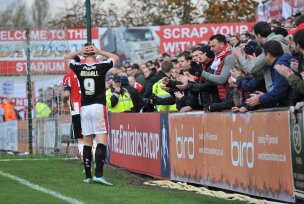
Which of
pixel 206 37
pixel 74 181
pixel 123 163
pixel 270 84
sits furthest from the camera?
pixel 206 37

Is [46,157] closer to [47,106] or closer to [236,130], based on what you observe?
[47,106]

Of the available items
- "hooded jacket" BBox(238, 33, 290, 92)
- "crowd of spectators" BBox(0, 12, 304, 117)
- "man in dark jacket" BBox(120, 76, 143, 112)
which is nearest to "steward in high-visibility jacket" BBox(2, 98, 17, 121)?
"man in dark jacket" BBox(120, 76, 143, 112)

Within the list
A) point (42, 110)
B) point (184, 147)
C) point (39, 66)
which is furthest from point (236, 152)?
point (39, 66)

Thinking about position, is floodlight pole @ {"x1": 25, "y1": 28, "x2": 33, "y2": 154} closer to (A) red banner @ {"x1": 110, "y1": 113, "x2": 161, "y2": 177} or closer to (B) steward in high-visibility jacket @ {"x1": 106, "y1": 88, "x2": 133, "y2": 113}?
(B) steward in high-visibility jacket @ {"x1": 106, "y1": 88, "x2": 133, "y2": 113}

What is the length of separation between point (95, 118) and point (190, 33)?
2872 centimetres

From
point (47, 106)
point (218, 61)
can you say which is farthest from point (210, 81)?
point (47, 106)

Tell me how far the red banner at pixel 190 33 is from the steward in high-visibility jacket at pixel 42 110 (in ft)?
56.4

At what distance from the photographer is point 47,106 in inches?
1025

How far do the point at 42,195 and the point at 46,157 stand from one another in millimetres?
10742

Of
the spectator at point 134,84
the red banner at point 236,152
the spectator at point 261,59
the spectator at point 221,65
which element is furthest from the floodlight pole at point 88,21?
the spectator at point 261,59

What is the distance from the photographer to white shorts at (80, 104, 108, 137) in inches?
588

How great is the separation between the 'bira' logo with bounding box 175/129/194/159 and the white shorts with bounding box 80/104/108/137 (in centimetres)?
121

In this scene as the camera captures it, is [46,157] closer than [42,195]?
No

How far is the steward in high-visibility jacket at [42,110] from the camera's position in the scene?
25.8 meters
